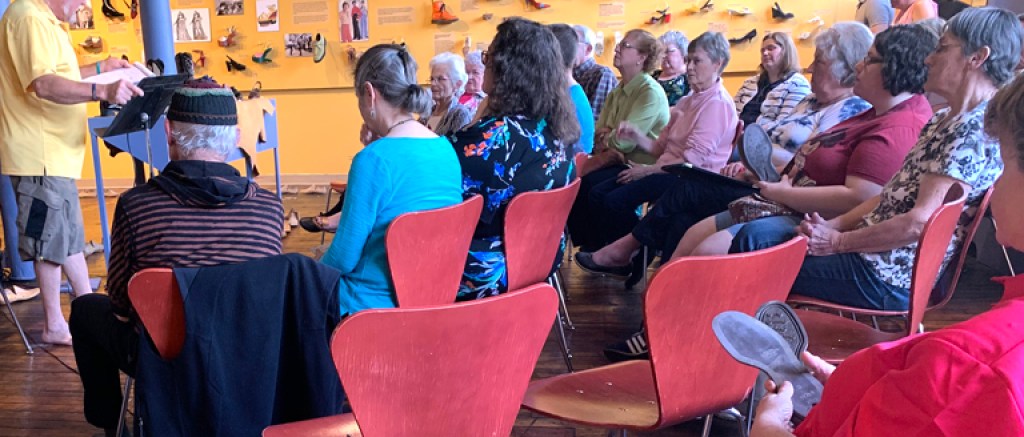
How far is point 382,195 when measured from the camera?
206 cm

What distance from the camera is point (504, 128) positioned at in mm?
2553

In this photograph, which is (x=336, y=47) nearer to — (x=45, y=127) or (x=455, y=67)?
(x=455, y=67)

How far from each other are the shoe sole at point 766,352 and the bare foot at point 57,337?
124 inches

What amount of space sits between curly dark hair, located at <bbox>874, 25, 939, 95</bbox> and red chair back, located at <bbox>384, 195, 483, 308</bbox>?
1.30m

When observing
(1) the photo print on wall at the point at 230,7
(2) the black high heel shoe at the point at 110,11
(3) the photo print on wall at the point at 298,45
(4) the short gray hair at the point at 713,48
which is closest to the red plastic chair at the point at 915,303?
(4) the short gray hair at the point at 713,48

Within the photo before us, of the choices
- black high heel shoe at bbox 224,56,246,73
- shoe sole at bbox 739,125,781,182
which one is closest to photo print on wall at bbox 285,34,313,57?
black high heel shoe at bbox 224,56,246,73

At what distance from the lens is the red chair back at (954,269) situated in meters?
2.05

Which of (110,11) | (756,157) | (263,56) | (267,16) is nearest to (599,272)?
(756,157)

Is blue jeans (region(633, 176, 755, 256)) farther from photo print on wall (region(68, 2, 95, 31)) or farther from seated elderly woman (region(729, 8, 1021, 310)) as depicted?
photo print on wall (region(68, 2, 95, 31))

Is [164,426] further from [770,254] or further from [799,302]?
[799,302]

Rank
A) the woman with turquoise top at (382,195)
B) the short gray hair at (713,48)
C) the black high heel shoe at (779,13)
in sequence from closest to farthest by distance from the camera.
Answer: the woman with turquoise top at (382,195), the short gray hair at (713,48), the black high heel shoe at (779,13)

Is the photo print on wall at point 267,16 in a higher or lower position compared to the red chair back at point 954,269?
higher

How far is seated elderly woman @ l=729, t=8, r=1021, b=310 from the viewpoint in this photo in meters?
1.97

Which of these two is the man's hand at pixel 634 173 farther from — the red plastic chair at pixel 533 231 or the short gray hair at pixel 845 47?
the red plastic chair at pixel 533 231
